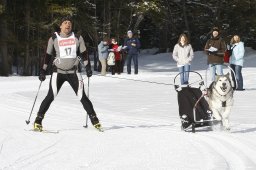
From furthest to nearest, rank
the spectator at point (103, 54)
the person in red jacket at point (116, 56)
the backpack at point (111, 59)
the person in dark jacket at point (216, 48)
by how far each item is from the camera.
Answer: the person in red jacket at point (116, 56) < the backpack at point (111, 59) < the spectator at point (103, 54) < the person in dark jacket at point (216, 48)

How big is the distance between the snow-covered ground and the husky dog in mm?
308

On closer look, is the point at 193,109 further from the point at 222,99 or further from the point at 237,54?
the point at 237,54

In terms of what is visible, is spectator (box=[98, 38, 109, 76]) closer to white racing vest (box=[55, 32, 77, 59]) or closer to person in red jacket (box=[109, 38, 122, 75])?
person in red jacket (box=[109, 38, 122, 75])

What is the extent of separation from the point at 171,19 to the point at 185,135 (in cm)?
3297

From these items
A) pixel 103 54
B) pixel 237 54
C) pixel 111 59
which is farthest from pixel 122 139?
pixel 111 59

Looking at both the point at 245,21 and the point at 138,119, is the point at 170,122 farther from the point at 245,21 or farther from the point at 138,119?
the point at 245,21

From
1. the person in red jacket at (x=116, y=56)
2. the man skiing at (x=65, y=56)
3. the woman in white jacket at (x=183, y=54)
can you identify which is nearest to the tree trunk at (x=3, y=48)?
the person in red jacket at (x=116, y=56)

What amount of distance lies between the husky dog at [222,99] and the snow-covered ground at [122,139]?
0.31 meters

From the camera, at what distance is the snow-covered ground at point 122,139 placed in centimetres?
637

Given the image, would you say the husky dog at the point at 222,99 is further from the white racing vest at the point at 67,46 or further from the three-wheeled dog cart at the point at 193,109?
the white racing vest at the point at 67,46

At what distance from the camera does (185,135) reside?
28.5ft

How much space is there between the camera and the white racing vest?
887cm

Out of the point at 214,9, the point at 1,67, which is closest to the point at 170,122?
the point at 1,67

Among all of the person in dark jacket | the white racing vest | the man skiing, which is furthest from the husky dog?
the person in dark jacket
